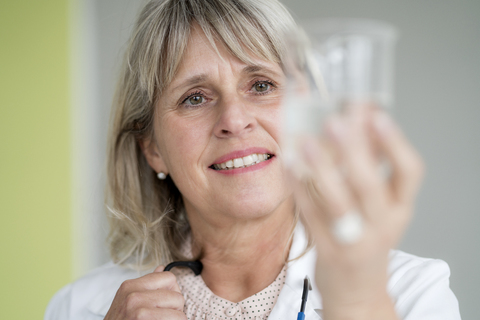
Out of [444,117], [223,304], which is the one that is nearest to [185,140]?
[223,304]

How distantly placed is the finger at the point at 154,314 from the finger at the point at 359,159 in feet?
2.63

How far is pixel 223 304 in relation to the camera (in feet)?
4.37

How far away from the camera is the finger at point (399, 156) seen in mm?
544

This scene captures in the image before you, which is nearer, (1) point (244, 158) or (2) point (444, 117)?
(1) point (244, 158)

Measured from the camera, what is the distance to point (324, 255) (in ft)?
2.01

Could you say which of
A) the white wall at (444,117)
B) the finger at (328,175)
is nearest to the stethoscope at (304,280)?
the finger at (328,175)

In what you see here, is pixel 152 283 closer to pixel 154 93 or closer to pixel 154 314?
pixel 154 314

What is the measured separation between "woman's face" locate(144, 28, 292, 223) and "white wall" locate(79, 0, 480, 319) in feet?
2.28

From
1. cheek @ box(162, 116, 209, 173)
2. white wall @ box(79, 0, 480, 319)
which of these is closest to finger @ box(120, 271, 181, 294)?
cheek @ box(162, 116, 209, 173)

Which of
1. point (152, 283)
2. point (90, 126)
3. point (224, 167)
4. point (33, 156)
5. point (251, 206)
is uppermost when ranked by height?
point (90, 126)

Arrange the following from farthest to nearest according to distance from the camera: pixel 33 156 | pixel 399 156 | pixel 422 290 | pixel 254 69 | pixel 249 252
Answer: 1. pixel 33 156
2. pixel 249 252
3. pixel 254 69
4. pixel 422 290
5. pixel 399 156

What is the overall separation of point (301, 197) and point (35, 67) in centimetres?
256

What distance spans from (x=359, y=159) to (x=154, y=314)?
853 mm

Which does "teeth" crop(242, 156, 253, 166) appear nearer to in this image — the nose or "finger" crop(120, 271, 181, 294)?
the nose
